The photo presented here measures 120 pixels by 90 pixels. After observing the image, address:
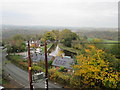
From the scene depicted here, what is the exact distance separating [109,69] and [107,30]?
112 cm

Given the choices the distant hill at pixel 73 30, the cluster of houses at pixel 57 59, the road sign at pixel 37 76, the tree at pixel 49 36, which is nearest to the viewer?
the road sign at pixel 37 76

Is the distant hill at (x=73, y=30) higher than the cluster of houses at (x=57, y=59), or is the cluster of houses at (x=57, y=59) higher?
the distant hill at (x=73, y=30)

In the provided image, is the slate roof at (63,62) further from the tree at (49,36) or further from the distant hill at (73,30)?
the distant hill at (73,30)

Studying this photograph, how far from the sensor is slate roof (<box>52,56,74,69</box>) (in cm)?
372

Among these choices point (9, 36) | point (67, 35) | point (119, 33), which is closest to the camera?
point (9, 36)

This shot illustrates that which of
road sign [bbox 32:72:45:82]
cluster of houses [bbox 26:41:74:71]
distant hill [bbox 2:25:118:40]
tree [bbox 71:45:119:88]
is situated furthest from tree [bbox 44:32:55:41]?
road sign [bbox 32:72:45:82]

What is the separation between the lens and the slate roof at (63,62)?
3721mm

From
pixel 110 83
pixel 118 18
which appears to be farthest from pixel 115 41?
pixel 110 83

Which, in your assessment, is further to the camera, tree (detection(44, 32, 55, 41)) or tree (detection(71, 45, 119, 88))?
tree (detection(44, 32, 55, 41))

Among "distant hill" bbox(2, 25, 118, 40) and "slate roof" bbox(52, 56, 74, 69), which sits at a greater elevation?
"distant hill" bbox(2, 25, 118, 40)

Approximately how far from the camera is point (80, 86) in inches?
131

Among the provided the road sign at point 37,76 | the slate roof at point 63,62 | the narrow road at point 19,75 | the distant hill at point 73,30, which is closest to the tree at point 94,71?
the slate roof at point 63,62

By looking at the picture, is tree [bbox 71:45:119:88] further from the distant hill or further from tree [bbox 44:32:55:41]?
tree [bbox 44:32:55:41]

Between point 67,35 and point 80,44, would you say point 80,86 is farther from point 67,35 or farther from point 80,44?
point 67,35
